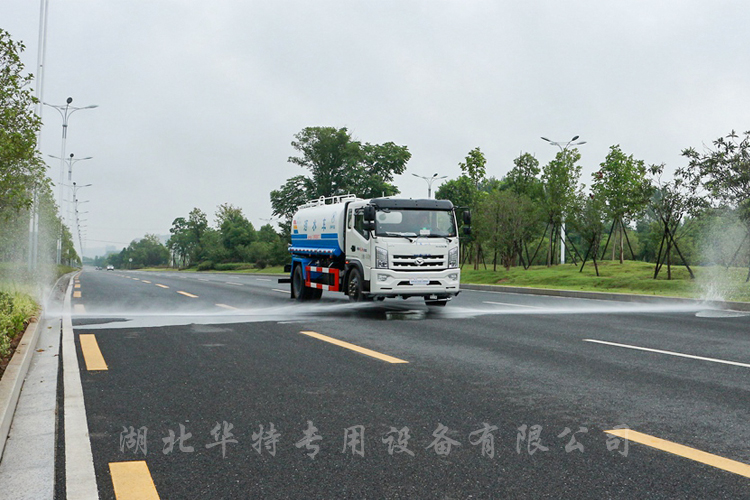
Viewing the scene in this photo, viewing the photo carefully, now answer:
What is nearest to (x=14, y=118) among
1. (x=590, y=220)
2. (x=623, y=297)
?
(x=623, y=297)

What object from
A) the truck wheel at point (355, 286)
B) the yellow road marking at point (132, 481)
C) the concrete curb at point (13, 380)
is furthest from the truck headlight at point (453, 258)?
the yellow road marking at point (132, 481)

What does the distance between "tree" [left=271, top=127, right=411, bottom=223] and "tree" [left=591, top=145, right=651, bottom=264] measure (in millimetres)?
29956

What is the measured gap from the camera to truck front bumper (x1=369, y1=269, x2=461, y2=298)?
1328 cm

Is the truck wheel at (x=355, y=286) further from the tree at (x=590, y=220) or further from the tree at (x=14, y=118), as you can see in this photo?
the tree at (x=590, y=220)

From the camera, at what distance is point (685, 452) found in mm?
3965

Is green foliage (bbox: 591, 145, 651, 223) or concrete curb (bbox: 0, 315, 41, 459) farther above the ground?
green foliage (bbox: 591, 145, 651, 223)

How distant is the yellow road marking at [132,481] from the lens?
10.9ft

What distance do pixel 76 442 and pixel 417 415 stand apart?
242cm

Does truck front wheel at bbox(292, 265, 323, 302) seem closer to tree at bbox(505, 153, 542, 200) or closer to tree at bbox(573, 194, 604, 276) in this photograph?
tree at bbox(573, 194, 604, 276)

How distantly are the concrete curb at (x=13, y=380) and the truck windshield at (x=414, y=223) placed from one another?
7.19 metres

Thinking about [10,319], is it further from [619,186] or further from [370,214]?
[619,186]

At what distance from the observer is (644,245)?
7131cm

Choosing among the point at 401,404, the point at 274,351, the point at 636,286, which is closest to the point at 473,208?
the point at 636,286

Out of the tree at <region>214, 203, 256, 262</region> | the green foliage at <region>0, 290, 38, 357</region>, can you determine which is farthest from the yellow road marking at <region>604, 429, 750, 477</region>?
the tree at <region>214, 203, 256, 262</region>
